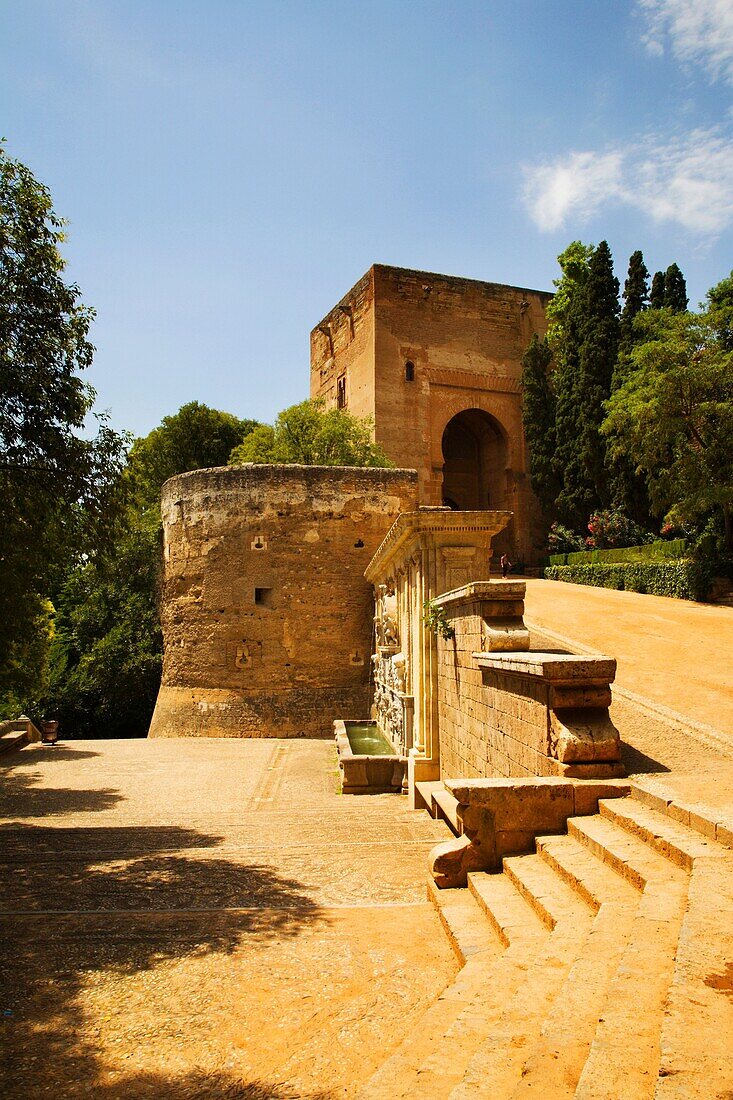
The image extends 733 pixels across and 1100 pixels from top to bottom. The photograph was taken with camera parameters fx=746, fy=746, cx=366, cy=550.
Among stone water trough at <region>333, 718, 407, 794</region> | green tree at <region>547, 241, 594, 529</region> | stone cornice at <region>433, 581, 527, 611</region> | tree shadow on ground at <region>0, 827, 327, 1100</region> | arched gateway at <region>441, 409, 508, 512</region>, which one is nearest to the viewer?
tree shadow on ground at <region>0, 827, 327, 1100</region>

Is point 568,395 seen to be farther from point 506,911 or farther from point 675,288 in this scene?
point 506,911

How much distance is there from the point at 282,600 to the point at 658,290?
52.6 feet

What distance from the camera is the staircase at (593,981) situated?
1.92m

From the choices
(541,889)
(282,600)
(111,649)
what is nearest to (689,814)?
(541,889)

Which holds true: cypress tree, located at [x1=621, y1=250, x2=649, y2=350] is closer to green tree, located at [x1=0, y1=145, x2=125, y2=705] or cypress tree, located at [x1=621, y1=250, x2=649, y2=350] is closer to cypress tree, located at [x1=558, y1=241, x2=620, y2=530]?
cypress tree, located at [x1=558, y1=241, x2=620, y2=530]

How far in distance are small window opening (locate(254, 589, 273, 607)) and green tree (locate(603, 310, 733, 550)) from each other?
8980 mm

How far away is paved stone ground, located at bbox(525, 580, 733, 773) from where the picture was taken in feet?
18.5

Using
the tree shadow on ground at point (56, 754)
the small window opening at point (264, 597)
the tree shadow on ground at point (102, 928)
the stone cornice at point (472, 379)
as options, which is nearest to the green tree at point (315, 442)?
the stone cornice at point (472, 379)

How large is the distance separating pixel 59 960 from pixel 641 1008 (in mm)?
2524

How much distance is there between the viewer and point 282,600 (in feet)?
52.8

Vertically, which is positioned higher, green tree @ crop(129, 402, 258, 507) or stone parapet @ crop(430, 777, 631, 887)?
green tree @ crop(129, 402, 258, 507)

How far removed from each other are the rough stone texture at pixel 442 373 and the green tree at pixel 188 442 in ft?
16.0

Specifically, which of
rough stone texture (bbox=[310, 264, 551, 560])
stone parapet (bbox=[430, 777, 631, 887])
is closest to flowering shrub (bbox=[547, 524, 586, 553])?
rough stone texture (bbox=[310, 264, 551, 560])

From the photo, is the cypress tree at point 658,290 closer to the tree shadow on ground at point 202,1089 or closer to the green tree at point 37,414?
the green tree at point 37,414
